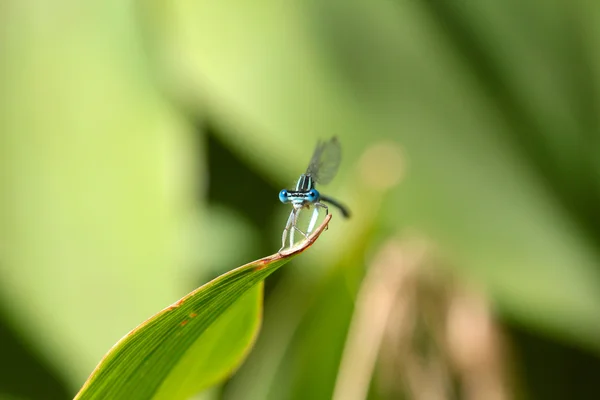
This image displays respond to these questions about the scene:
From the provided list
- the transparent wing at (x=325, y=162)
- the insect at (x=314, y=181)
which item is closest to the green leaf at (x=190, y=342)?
the insect at (x=314, y=181)

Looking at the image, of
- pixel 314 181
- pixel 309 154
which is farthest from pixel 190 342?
pixel 309 154

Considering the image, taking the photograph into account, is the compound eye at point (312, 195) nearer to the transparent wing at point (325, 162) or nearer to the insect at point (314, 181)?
the insect at point (314, 181)

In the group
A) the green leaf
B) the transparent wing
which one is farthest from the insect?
the green leaf

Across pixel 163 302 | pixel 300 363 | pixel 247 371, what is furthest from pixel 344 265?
pixel 247 371

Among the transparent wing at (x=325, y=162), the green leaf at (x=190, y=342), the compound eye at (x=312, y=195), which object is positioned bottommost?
the green leaf at (x=190, y=342)

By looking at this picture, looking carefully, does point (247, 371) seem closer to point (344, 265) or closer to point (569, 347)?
point (344, 265)

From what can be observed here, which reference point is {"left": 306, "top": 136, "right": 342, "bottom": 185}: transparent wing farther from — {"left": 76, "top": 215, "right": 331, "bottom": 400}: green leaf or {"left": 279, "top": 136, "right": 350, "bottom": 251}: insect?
{"left": 76, "top": 215, "right": 331, "bottom": 400}: green leaf
